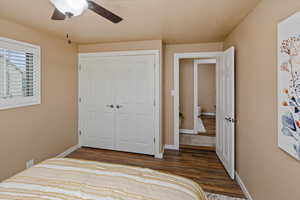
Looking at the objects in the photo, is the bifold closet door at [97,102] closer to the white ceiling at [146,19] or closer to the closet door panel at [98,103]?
the closet door panel at [98,103]

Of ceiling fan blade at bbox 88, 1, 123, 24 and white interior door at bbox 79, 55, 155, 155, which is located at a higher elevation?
ceiling fan blade at bbox 88, 1, 123, 24

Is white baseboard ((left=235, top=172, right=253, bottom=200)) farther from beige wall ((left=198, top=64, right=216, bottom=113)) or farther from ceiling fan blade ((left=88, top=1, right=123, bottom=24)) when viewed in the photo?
beige wall ((left=198, top=64, right=216, bottom=113))

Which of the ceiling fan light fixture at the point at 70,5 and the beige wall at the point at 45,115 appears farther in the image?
the beige wall at the point at 45,115

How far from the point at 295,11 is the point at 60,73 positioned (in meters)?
3.31

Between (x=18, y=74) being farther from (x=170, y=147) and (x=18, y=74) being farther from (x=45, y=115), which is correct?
(x=170, y=147)

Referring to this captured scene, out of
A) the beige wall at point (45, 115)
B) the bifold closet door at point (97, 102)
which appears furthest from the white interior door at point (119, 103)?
the beige wall at point (45, 115)

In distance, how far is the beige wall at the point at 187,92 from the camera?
4.63 metres

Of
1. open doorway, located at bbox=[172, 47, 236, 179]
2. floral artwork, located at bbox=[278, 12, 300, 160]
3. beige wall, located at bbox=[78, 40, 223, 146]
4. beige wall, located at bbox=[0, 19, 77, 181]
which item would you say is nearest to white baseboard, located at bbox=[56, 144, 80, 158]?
beige wall, located at bbox=[0, 19, 77, 181]

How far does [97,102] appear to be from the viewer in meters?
3.40

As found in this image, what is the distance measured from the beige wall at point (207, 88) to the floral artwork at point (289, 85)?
6.15m

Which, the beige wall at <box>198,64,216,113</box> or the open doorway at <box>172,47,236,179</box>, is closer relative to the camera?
the open doorway at <box>172,47,236,179</box>

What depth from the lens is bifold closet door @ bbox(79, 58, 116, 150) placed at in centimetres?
332

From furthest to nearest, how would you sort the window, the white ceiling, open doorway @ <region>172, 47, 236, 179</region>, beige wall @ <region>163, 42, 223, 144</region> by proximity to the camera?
beige wall @ <region>163, 42, 223, 144</region>, open doorway @ <region>172, 47, 236, 179</region>, the window, the white ceiling

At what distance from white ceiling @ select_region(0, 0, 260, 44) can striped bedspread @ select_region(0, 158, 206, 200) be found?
1.69 metres
